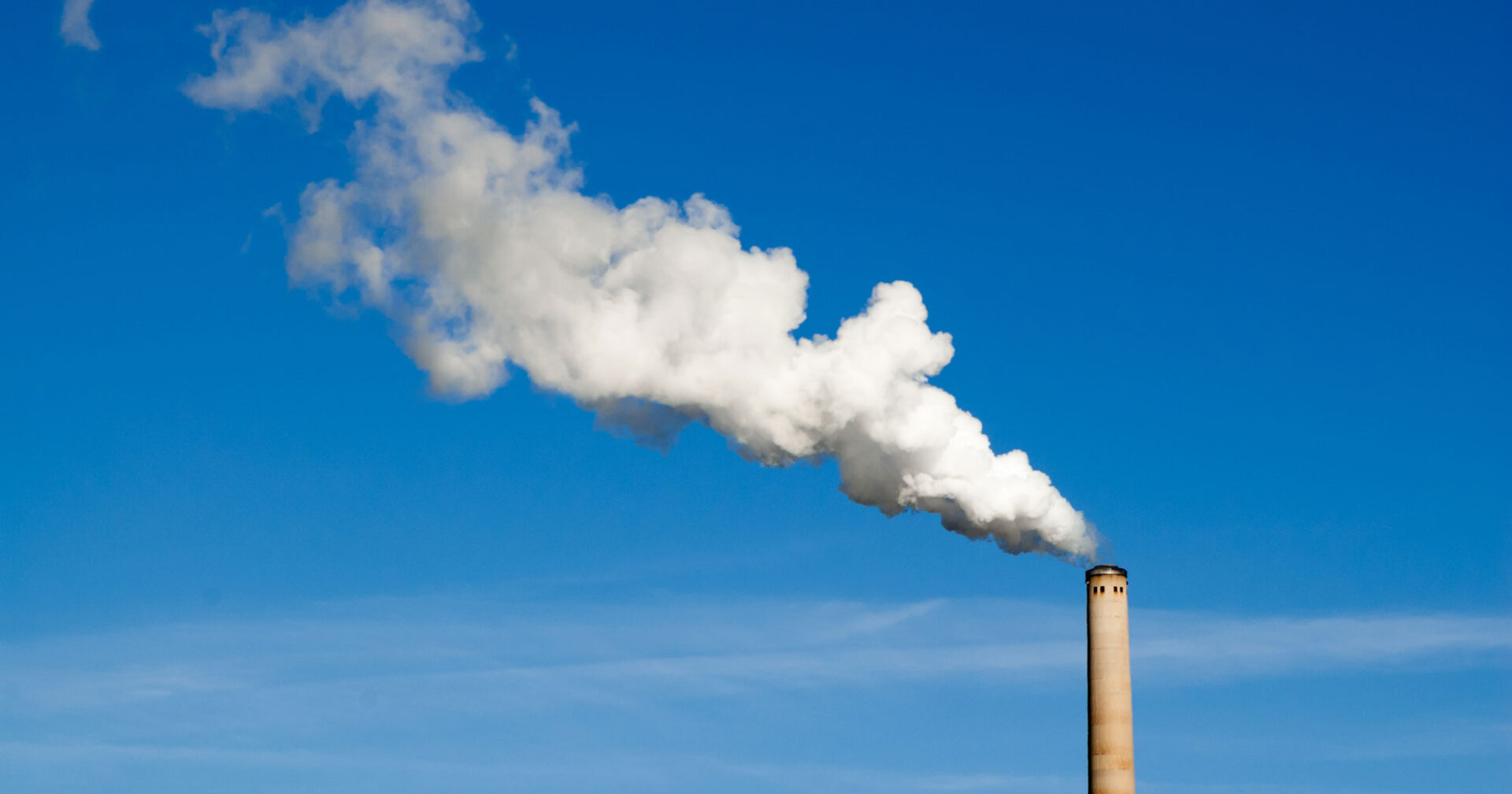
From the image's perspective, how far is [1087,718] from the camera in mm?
55625

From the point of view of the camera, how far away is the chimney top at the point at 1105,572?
55812 mm

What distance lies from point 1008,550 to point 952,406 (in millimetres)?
5653

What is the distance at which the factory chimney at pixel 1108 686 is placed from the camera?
54344 millimetres

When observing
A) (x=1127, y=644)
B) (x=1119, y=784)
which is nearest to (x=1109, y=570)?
(x=1127, y=644)

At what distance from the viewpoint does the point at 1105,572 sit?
183 feet

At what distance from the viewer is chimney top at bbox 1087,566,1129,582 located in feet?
183

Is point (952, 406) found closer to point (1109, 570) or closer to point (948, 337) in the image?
point (948, 337)

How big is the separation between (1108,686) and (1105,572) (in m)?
3.59

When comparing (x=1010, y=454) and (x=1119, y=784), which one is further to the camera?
(x=1010, y=454)

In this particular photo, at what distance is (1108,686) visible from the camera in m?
54.8

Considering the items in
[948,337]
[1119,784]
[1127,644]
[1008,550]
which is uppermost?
[948,337]

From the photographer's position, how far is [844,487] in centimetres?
6069

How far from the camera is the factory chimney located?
54.3m

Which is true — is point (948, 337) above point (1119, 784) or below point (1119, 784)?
above
